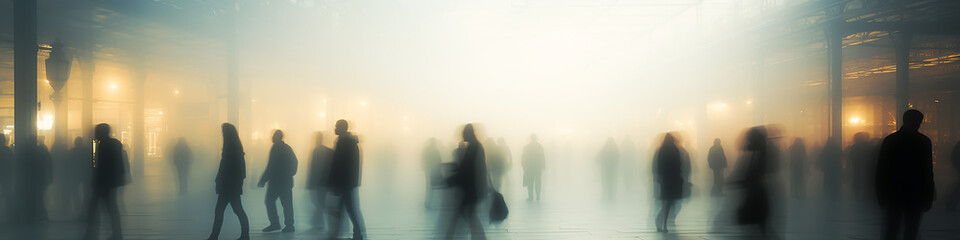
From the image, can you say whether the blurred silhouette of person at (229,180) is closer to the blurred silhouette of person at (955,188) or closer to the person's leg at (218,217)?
the person's leg at (218,217)

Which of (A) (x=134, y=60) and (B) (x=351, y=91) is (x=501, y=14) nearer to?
(B) (x=351, y=91)

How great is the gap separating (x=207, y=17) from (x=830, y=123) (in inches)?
728

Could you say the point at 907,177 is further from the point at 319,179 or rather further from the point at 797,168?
the point at 797,168

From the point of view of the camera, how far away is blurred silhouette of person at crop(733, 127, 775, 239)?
6.61 metres

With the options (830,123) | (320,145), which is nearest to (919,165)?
(320,145)

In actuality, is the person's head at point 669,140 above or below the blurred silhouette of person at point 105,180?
above

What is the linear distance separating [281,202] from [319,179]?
72 centimetres

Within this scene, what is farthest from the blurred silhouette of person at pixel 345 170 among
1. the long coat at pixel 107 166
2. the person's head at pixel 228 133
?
the long coat at pixel 107 166

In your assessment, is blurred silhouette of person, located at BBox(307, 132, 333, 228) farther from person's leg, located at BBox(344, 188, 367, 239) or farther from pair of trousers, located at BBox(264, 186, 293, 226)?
person's leg, located at BBox(344, 188, 367, 239)

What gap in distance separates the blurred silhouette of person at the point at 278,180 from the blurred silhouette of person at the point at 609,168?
7488 mm

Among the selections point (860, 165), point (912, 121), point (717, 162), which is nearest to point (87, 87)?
point (717, 162)

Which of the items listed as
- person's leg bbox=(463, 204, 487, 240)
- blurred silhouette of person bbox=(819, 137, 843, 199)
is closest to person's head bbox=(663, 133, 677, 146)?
person's leg bbox=(463, 204, 487, 240)

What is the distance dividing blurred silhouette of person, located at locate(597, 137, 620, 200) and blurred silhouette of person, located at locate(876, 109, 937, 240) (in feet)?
24.2

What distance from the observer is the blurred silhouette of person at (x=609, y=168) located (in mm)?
13430
